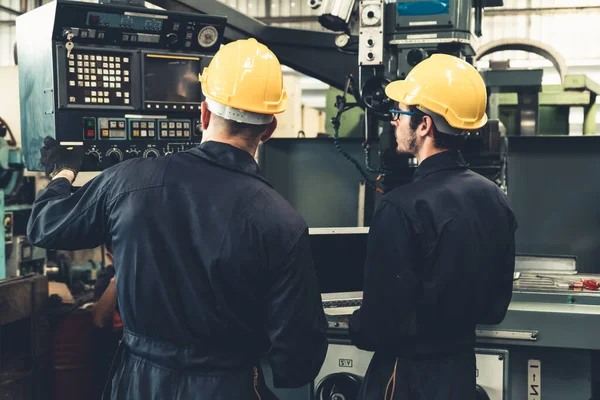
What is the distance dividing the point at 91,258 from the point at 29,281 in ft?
3.24

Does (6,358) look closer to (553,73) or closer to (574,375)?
(574,375)

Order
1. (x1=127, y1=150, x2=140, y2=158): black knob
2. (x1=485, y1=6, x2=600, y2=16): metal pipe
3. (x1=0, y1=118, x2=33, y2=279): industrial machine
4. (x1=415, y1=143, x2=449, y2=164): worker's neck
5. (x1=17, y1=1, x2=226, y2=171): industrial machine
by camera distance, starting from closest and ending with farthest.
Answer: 1. (x1=415, y1=143, x2=449, y2=164): worker's neck
2. (x1=17, y1=1, x2=226, y2=171): industrial machine
3. (x1=127, y1=150, x2=140, y2=158): black knob
4. (x1=0, y1=118, x2=33, y2=279): industrial machine
5. (x1=485, y1=6, x2=600, y2=16): metal pipe

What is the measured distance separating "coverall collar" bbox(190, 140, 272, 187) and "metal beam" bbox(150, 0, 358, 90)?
3.63ft

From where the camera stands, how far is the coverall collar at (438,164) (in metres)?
1.42

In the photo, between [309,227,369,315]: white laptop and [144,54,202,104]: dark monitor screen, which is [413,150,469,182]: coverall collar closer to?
[309,227,369,315]: white laptop

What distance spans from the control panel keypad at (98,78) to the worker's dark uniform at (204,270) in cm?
46

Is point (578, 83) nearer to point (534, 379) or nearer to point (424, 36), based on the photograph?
point (424, 36)

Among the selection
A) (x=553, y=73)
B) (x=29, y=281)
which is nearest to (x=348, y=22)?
(x=29, y=281)

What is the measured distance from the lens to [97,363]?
247cm

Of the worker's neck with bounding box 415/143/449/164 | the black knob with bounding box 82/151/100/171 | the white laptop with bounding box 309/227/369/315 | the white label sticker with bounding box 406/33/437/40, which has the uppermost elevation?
the white label sticker with bounding box 406/33/437/40

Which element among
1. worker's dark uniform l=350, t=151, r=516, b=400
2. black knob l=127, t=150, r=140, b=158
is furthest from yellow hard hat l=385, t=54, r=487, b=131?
black knob l=127, t=150, r=140, b=158

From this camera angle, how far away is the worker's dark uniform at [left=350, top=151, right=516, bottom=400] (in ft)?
4.42

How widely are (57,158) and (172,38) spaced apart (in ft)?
1.51

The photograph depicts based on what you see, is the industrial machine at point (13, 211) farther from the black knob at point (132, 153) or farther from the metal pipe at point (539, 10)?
the metal pipe at point (539, 10)
